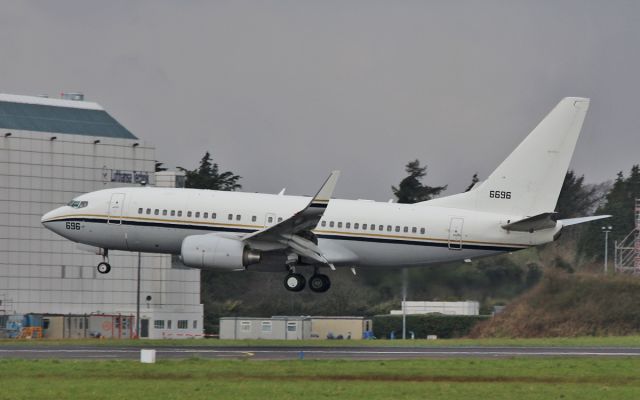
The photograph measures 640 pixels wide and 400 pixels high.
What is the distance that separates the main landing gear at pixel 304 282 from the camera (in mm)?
62844

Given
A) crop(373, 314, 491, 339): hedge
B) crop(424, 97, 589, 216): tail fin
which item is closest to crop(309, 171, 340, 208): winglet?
crop(424, 97, 589, 216): tail fin

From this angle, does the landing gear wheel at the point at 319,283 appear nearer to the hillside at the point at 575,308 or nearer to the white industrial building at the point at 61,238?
the hillside at the point at 575,308

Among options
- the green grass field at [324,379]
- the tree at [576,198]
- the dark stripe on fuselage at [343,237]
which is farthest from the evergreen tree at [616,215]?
the green grass field at [324,379]

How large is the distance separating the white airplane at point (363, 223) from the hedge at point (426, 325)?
15.7m

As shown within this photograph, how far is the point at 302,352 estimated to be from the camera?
50094mm

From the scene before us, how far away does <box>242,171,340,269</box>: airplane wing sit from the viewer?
58281 mm

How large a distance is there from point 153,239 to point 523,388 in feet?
99.9

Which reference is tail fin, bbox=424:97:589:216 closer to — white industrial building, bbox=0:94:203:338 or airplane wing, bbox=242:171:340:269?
airplane wing, bbox=242:171:340:269

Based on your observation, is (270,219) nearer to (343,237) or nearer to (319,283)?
(343,237)

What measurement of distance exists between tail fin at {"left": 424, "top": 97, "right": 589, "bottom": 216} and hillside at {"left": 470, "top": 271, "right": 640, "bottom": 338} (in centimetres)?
549

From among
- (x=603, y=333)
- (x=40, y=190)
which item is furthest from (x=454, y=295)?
(x=40, y=190)

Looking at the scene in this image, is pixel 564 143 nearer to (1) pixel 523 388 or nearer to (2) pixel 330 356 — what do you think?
(2) pixel 330 356

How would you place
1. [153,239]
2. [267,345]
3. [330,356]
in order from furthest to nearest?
[153,239] < [267,345] < [330,356]

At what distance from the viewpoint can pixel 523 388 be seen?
3719 cm
